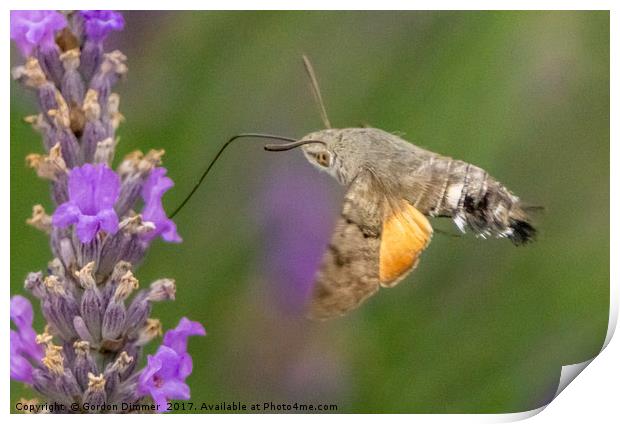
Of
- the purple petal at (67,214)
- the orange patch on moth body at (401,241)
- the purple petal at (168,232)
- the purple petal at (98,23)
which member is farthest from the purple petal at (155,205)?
the orange patch on moth body at (401,241)

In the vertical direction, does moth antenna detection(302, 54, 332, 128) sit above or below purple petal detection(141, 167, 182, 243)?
above

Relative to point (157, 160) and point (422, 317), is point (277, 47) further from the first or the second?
point (422, 317)

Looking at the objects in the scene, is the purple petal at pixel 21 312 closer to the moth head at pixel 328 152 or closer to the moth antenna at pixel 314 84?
the moth head at pixel 328 152

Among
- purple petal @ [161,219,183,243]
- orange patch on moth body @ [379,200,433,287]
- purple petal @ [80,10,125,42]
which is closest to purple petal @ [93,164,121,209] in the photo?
purple petal @ [161,219,183,243]

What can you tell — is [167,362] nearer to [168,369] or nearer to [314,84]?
[168,369]

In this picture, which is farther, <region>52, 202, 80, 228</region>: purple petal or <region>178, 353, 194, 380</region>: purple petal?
<region>178, 353, 194, 380</region>: purple petal

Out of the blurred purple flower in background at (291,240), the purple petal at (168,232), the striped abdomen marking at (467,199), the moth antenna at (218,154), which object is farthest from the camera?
the blurred purple flower in background at (291,240)

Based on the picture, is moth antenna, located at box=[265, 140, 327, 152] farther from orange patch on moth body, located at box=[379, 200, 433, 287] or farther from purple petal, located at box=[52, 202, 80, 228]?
purple petal, located at box=[52, 202, 80, 228]
